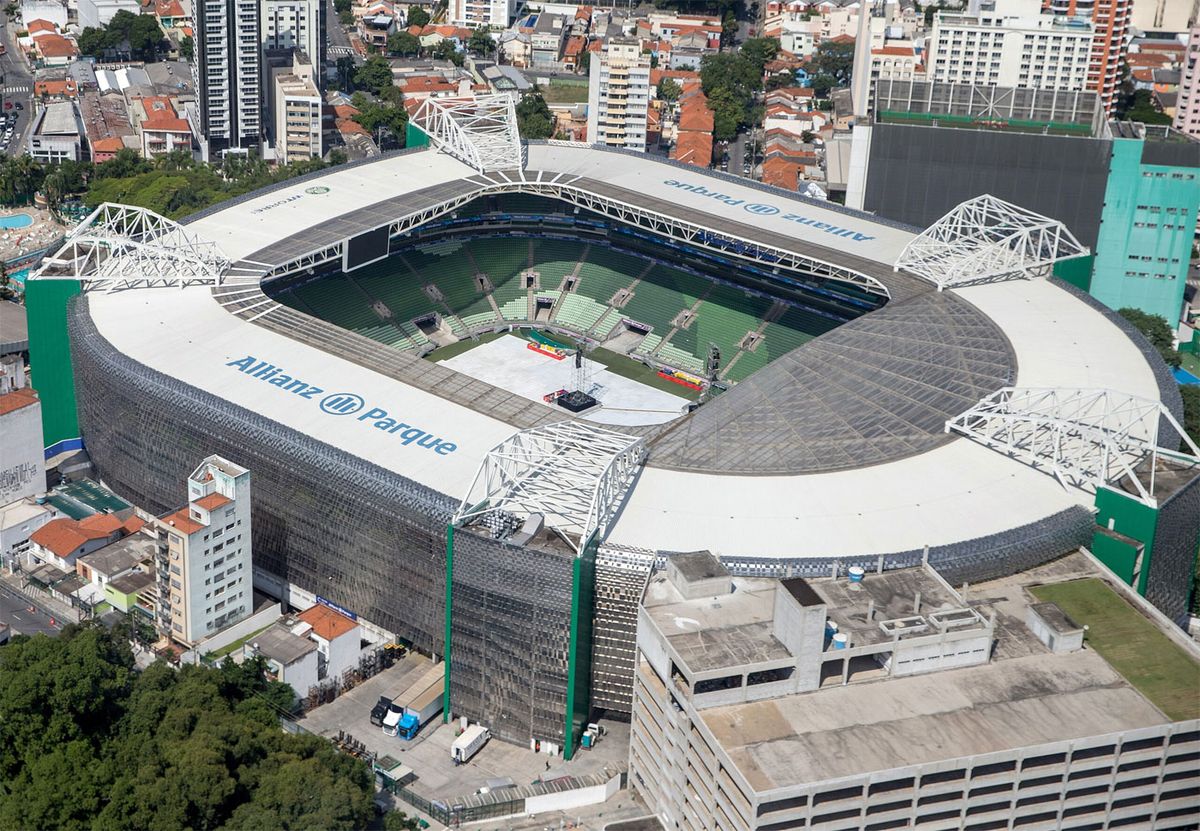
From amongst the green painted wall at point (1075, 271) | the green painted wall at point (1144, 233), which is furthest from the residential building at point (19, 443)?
the green painted wall at point (1144, 233)

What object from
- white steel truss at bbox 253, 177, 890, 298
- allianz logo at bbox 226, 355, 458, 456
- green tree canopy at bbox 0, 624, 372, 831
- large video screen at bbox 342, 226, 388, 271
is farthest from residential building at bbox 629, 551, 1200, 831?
large video screen at bbox 342, 226, 388, 271

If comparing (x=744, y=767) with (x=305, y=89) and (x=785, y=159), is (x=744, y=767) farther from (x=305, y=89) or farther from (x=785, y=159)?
(x=305, y=89)

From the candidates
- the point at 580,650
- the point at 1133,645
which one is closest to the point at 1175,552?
the point at 1133,645

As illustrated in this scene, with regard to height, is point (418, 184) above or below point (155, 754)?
above

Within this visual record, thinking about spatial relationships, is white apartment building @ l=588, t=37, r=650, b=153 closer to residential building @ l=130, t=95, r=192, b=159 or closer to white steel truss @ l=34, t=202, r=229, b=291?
residential building @ l=130, t=95, r=192, b=159

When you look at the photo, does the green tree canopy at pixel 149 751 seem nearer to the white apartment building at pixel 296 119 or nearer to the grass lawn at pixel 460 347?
the grass lawn at pixel 460 347

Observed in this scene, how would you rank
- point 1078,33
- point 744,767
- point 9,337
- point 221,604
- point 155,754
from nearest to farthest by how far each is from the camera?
point 744,767, point 155,754, point 221,604, point 9,337, point 1078,33

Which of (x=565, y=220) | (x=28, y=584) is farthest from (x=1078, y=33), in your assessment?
(x=28, y=584)
